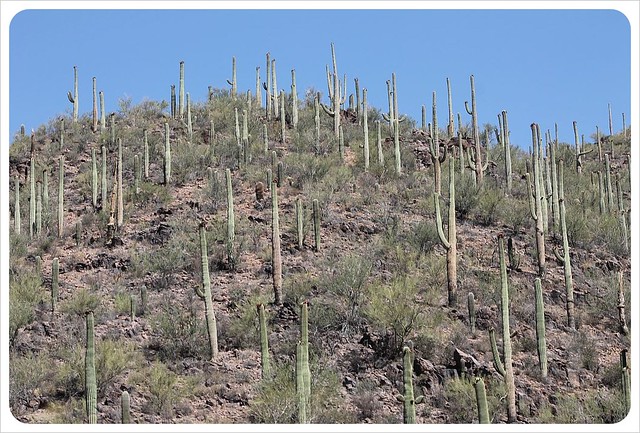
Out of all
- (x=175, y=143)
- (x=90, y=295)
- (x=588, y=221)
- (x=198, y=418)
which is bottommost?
(x=198, y=418)

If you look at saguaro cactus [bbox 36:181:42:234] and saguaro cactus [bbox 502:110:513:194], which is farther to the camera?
saguaro cactus [bbox 502:110:513:194]

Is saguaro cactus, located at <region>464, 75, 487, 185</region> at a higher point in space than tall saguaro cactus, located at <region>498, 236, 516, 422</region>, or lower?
higher

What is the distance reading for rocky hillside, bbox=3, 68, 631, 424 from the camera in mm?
13898

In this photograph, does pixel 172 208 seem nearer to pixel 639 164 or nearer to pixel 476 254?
pixel 476 254

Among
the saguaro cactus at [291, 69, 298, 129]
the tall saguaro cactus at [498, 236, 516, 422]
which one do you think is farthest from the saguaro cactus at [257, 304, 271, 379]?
the saguaro cactus at [291, 69, 298, 129]

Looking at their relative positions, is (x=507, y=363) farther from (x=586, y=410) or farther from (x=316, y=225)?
(x=316, y=225)

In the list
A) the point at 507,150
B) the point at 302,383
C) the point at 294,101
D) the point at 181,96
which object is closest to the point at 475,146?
the point at 507,150

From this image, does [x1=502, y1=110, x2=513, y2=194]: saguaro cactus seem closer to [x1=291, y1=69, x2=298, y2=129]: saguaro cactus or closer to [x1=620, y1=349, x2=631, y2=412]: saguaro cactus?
[x1=291, y1=69, x2=298, y2=129]: saguaro cactus

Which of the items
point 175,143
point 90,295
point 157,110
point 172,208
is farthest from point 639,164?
point 157,110

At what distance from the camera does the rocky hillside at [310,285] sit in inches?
547

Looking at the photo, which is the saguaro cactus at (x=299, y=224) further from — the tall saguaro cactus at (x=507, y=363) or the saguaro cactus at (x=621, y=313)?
the saguaro cactus at (x=621, y=313)

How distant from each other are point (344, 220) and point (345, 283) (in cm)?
485

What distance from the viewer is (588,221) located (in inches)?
848

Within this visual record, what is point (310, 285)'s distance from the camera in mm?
17578
